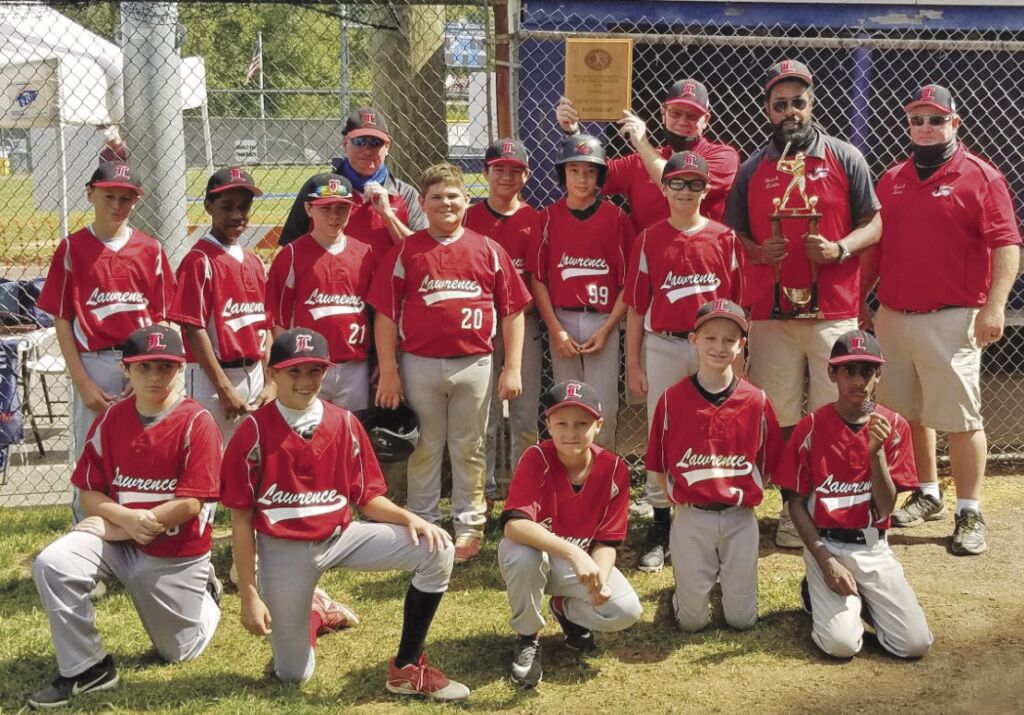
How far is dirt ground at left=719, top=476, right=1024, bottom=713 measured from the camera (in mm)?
3922

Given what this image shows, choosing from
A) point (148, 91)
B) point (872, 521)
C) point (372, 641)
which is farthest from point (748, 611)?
point (148, 91)

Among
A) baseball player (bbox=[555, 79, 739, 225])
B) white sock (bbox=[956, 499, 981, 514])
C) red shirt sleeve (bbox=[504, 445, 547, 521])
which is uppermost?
baseball player (bbox=[555, 79, 739, 225])

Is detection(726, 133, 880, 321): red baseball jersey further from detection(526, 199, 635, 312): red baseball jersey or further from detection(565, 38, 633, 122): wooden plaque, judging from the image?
detection(565, 38, 633, 122): wooden plaque

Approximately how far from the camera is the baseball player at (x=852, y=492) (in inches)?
172

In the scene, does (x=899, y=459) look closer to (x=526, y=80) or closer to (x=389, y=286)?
(x=389, y=286)

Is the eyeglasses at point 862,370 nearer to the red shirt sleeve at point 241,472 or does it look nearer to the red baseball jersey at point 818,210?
the red baseball jersey at point 818,210

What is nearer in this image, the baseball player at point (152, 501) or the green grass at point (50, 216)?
the baseball player at point (152, 501)

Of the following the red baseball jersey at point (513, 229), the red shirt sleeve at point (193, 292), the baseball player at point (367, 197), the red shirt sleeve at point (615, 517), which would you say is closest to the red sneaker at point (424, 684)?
the red shirt sleeve at point (615, 517)

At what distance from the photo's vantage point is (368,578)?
5219 millimetres

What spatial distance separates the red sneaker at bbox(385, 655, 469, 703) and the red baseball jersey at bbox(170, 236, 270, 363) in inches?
67.9

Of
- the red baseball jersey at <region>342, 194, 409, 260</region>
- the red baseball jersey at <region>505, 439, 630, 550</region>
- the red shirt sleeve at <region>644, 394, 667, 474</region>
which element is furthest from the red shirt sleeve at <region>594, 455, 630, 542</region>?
the red baseball jersey at <region>342, 194, 409, 260</region>

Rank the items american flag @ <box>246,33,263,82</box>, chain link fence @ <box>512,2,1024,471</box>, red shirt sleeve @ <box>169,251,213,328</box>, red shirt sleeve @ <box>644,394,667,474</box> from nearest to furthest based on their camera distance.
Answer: red shirt sleeve @ <box>644,394,667,474</box>
red shirt sleeve @ <box>169,251,213,328</box>
chain link fence @ <box>512,2,1024,471</box>
american flag @ <box>246,33,263,82</box>

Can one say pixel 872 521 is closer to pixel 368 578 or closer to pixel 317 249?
pixel 368 578

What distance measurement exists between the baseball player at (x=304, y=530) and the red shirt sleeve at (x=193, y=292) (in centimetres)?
89
